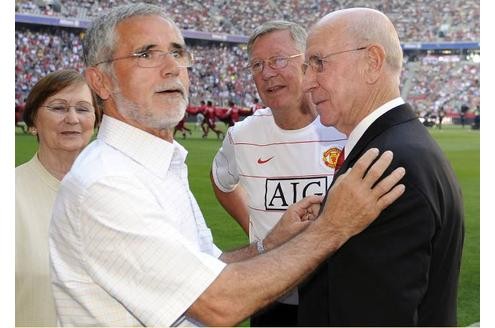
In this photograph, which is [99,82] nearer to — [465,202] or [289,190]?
[289,190]

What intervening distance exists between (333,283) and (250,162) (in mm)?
1165

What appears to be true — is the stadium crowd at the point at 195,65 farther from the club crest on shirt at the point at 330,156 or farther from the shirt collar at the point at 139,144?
the shirt collar at the point at 139,144

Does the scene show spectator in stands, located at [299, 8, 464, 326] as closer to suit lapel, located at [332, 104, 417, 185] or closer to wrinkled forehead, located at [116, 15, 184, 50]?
suit lapel, located at [332, 104, 417, 185]

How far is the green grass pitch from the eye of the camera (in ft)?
12.6

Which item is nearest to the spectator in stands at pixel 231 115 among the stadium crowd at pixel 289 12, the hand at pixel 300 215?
the stadium crowd at pixel 289 12

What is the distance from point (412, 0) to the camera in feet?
65.7

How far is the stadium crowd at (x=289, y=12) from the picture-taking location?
45.4 feet

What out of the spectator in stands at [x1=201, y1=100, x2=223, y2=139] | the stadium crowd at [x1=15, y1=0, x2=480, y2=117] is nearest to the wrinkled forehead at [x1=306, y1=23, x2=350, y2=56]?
the stadium crowd at [x1=15, y1=0, x2=480, y2=117]

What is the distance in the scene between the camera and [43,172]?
6.81ft

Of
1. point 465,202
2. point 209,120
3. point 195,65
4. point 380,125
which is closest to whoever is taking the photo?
point 380,125

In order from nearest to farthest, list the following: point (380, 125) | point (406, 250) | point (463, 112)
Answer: point (406, 250), point (380, 125), point (463, 112)

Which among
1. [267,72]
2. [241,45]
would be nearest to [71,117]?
[267,72]

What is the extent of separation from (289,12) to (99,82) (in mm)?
13599
